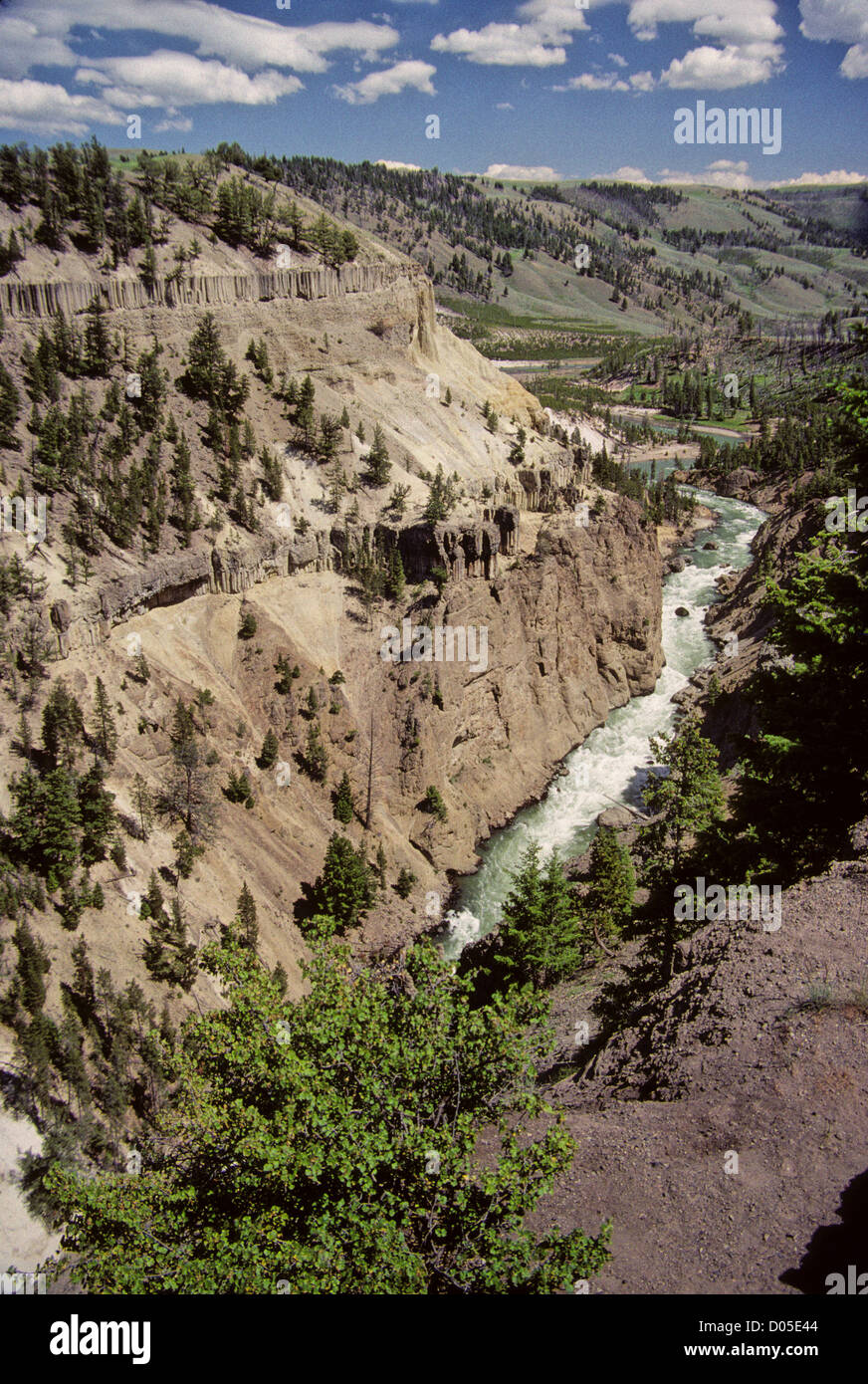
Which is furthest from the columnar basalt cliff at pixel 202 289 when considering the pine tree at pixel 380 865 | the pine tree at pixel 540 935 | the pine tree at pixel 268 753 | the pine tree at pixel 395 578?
the pine tree at pixel 540 935

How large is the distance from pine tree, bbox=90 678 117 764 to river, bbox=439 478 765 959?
1875 centimetres

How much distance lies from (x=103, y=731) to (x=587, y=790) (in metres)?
29.9

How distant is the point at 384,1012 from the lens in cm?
1530

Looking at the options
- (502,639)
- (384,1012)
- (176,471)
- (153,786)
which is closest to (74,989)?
(153,786)

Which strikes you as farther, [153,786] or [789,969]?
[153,786]

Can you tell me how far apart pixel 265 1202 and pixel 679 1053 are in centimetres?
939

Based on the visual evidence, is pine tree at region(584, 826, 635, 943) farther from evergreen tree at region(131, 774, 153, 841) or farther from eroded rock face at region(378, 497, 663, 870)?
evergreen tree at region(131, 774, 153, 841)

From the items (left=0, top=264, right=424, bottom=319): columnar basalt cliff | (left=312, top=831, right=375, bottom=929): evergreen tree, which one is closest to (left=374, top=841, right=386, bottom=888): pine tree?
(left=312, top=831, right=375, bottom=929): evergreen tree

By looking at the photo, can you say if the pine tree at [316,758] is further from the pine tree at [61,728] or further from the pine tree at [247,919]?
the pine tree at [61,728]

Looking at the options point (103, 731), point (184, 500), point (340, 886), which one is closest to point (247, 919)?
point (340, 886)

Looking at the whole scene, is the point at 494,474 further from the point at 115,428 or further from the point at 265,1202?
the point at 265,1202

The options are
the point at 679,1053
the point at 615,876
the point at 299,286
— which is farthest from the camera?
→ the point at 299,286

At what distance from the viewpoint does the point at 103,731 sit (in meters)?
37.0
